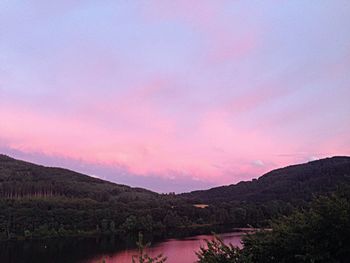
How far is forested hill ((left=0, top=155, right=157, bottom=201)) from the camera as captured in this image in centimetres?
14951

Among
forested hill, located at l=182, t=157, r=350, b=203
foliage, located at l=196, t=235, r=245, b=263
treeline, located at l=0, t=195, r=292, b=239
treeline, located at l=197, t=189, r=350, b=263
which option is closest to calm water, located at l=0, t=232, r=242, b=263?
treeline, located at l=0, t=195, r=292, b=239

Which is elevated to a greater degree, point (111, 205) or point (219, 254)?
point (111, 205)

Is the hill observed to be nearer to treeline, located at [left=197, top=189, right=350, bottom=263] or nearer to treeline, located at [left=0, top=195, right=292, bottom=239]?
treeline, located at [left=0, top=195, right=292, bottom=239]

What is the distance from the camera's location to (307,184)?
14412 cm

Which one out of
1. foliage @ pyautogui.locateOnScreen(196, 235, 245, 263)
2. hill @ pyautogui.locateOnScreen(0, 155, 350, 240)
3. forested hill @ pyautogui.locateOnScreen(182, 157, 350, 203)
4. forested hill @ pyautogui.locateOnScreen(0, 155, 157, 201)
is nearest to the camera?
foliage @ pyautogui.locateOnScreen(196, 235, 245, 263)

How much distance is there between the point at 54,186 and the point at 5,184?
61.1 ft

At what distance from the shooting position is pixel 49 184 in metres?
162

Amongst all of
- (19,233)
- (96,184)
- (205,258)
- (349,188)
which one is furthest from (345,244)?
(96,184)

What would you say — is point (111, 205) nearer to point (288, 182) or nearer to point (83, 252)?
point (83, 252)

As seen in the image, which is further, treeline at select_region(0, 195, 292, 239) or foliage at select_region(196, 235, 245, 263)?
treeline at select_region(0, 195, 292, 239)

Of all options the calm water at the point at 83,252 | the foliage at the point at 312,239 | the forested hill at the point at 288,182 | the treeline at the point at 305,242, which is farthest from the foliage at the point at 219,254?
the forested hill at the point at 288,182

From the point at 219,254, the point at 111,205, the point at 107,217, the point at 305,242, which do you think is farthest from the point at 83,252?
the point at 111,205

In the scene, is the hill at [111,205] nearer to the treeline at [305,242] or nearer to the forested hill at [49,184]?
the forested hill at [49,184]

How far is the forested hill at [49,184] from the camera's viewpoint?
149512 millimetres
